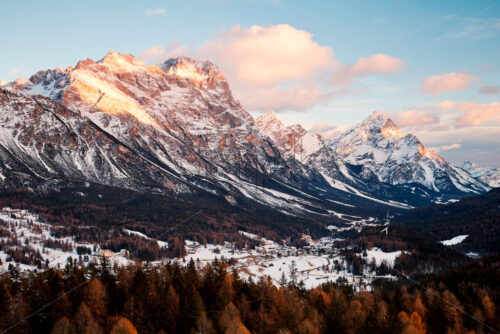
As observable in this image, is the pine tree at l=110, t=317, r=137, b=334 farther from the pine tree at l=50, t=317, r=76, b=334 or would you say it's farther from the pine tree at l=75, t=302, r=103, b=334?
the pine tree at l=50, t=317, r=76, b=334

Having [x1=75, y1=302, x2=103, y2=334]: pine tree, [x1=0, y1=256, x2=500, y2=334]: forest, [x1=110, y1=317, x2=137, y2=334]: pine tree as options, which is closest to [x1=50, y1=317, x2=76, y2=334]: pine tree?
[x1=0, y1=256, x2=500, y2=334]: forest

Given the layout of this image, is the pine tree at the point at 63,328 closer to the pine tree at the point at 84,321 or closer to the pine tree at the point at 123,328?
the pine tree at the point at 84,321

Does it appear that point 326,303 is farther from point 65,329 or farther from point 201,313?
point 65,329

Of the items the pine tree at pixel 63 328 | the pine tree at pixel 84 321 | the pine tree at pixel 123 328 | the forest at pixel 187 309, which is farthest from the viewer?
the forest at pixel 187 309

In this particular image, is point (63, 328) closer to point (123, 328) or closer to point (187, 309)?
point (123, 328)

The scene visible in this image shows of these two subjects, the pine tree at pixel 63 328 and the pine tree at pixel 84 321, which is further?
the pine tree at pixel 84 321

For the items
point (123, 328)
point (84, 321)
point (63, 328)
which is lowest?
point (84, 321)

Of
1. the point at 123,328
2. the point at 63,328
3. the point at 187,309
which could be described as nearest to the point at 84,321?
the point at 63,328

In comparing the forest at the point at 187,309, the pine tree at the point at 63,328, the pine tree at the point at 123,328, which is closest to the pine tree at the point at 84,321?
the forest at the point at 187,309
